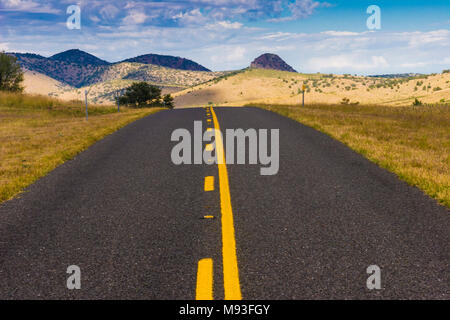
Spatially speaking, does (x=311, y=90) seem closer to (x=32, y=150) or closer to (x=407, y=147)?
(x=407, y=147)

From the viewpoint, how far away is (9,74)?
37.1 m

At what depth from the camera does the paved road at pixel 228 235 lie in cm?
364

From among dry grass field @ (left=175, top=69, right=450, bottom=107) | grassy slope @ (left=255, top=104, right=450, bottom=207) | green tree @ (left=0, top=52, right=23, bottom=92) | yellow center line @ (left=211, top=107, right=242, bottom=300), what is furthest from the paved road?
dry grass field @ (left=175, top=69, right=450, bottom=107)

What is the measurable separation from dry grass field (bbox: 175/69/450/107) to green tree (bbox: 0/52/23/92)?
26.1 m

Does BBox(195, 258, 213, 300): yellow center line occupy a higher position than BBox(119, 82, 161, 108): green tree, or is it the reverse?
BBox(119, 82, 161, 108): green tree

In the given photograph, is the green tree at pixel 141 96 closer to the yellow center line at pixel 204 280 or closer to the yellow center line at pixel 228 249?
the yellow center line at pixel 228 249

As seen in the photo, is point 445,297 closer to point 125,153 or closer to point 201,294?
point 201,294

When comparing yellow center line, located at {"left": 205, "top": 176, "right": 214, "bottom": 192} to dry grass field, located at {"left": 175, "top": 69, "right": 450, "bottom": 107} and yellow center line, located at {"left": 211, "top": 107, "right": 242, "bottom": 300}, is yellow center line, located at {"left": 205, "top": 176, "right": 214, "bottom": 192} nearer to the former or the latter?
yellow center line, located at {"left": 211, "top": 107, "right": 242, "bottom": 300}

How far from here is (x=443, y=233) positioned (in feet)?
15.7

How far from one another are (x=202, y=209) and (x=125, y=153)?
5356mm

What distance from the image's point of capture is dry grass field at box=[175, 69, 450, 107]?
176 ft

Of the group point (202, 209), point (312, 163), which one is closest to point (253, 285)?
point (202, 209)

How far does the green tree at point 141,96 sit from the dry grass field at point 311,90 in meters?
10.7

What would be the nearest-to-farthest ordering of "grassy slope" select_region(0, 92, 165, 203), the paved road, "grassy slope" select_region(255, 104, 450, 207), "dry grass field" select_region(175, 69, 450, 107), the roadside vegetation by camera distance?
the paved road
"grassy slope" select_region(255, 104, 450, 207)
"grassy slope" select_region(0, 92, 165, 203)
"dry grass field" select_region(175, 69, 450, 107)
the roadside vegetation
